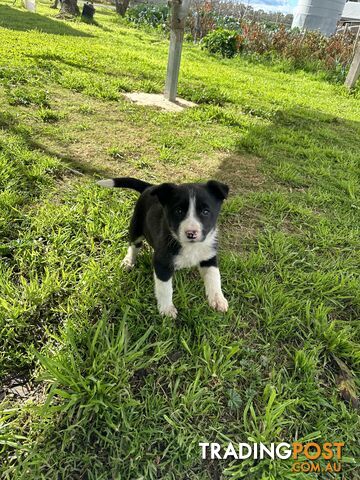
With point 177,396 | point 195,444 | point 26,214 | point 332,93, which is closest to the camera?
point 195,444

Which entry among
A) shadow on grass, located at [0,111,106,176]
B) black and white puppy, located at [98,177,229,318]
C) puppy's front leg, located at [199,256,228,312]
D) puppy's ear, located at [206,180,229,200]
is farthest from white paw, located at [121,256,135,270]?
shadow on grass, located at [0,111,106,176]

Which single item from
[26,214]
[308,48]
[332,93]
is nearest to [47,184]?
[26,214]

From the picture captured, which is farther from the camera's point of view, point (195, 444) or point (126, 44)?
point (126, 44)

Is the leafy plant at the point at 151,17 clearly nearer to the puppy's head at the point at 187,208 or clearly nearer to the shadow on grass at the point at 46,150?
the shadow on grass at the point at 46,150

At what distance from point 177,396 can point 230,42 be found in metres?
13.2

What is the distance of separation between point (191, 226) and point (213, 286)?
1.86ft

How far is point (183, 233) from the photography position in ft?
6.71

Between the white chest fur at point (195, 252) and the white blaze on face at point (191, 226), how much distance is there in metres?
0.15

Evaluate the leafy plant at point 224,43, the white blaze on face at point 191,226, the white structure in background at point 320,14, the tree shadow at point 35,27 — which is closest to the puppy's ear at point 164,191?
the white blaze on face at point 191,226

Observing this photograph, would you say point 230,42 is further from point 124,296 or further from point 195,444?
point 195,444

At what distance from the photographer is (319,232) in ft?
10.8

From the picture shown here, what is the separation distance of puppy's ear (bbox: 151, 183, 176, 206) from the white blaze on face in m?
0.16

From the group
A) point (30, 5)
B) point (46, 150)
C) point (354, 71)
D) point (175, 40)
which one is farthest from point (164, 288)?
point (30, 5)

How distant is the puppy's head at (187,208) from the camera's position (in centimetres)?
207
